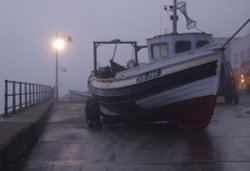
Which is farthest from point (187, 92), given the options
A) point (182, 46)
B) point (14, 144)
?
point (14, 144)

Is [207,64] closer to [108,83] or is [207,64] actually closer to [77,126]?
[108,83]

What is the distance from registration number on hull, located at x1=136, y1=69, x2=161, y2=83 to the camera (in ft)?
38.8

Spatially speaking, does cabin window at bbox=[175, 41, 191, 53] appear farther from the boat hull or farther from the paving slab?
the paving slab

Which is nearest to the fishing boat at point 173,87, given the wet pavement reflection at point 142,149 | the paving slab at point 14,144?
the wet pavement reflection at point 142,149

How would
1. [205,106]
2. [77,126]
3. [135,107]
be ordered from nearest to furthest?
[205,106]
[135,107]
[77,126]

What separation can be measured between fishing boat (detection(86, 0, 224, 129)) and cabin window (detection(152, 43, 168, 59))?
0.15 m

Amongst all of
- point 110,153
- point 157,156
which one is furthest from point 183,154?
point 110,153

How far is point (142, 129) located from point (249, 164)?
5.58 meters

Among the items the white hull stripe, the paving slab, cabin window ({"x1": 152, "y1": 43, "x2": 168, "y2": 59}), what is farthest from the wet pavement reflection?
cabin window ({"x1": 152, "y1": 43, "x2": 168, "y2": 59})

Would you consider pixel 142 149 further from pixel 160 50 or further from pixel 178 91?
pixel 160 50

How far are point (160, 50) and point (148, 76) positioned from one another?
2530 millimetres

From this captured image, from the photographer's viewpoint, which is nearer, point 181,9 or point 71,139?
point 71,139

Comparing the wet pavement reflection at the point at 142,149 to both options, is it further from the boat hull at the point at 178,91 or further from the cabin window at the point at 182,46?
the cabin window at the point at 182,46

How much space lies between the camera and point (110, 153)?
8773 mm
